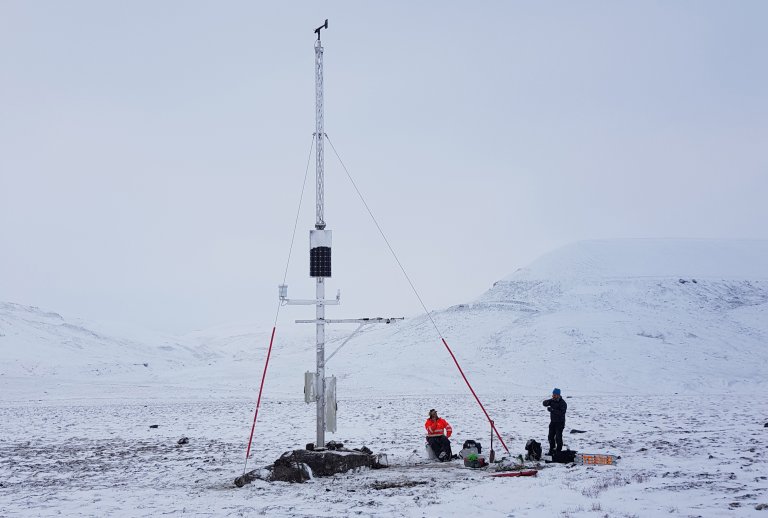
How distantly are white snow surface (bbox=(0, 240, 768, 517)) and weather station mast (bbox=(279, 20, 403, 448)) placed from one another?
2.15 m

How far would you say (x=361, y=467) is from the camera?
638 inches

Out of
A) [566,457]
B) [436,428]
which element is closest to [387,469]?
[436,428]

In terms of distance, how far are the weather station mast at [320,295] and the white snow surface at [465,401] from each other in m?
2.15

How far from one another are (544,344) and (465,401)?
23.3 metres

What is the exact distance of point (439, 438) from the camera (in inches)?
700

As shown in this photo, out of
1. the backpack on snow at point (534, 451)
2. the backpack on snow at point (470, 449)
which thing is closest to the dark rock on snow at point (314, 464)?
the backpack on snow at point (470, 449)

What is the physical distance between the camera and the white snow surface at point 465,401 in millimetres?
12703

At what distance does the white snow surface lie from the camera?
12703 mm

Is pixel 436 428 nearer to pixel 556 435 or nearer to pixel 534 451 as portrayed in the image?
pixel 534 451

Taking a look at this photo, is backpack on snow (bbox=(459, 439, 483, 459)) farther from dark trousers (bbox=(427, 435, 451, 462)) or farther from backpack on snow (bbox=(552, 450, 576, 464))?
backpack on snow (bbox=(552, 450, 576, 464))

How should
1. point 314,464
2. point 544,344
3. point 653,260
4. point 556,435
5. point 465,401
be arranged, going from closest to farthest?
point 314,464
point 556,435
point 465,401
point 544,344
point 653,260

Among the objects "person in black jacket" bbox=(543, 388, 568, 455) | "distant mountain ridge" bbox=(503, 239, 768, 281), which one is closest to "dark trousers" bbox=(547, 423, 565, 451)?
"person in black jacket" bbox=(543, 388, 568, 455)

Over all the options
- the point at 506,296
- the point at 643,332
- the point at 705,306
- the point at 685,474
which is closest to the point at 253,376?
A: the point at 506,296

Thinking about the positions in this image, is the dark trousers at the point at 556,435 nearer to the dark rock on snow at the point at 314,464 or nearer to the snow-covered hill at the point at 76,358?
the dark rock on snow at the point at 314,464
